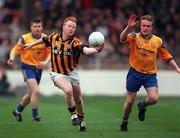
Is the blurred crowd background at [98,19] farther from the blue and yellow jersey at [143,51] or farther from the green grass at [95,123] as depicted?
the blue and yellow jersey at [143,51]

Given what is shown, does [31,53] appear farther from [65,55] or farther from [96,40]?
[96,40]

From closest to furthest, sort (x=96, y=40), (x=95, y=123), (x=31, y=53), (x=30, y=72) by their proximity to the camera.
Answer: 1. (x=96, y=40)
2. (x=95, y=123)
3. (x=30, y=72)
4. (x=31, y=53)

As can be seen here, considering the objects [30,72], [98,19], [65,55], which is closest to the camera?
[65,55]

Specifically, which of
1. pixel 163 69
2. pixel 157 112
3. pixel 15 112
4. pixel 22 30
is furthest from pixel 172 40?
pixel 15 112

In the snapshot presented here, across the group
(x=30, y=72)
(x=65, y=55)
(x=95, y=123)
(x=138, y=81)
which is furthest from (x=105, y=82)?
(x=65, y=55)

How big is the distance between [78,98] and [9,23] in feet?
53.7

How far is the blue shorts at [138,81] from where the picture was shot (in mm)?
15078

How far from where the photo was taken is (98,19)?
102 ft

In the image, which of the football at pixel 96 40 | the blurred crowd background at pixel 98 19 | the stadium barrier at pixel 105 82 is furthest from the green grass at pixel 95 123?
the blurred crowd background at pixel 98 19

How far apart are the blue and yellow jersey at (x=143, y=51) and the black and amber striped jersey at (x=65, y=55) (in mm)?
1076

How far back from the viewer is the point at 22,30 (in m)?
30.8

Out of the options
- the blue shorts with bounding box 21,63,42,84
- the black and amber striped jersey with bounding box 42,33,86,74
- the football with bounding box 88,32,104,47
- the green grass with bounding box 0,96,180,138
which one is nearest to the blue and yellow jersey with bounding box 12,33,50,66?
the blue shorts with bounding box 21,63,42,84

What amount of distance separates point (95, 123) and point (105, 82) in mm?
12311

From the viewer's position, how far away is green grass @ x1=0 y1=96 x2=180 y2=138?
1432cm
